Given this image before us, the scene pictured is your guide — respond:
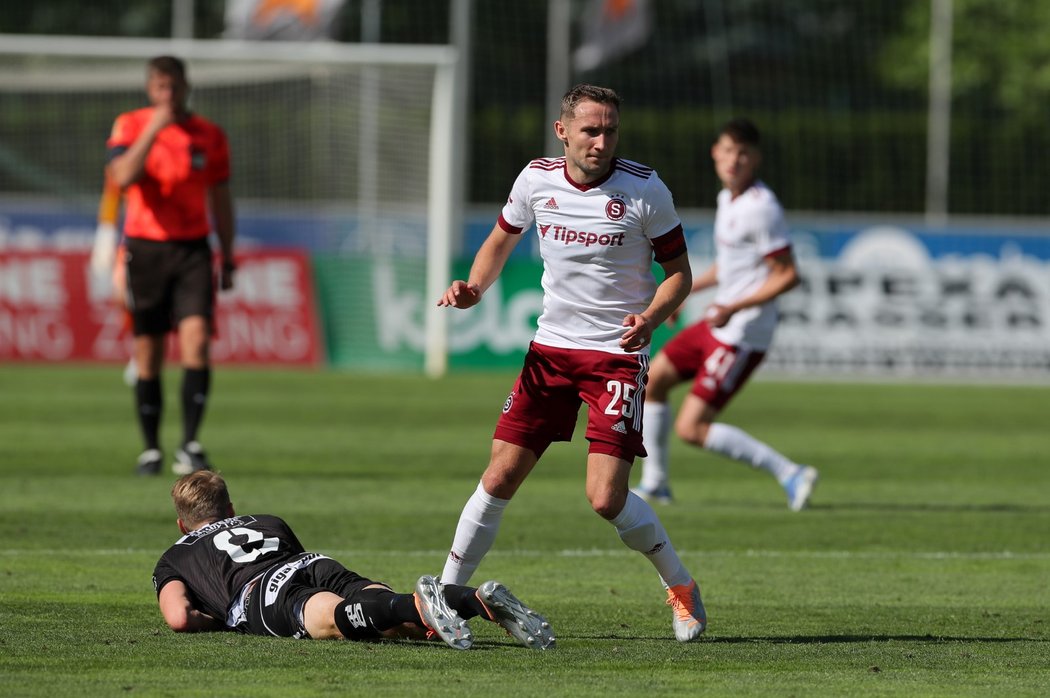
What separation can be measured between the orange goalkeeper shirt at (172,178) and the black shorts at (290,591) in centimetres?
536

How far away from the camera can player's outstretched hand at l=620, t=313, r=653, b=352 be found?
594 cm

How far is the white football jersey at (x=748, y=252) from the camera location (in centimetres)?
1009

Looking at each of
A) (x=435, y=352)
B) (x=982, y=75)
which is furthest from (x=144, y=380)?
(x=982, y=75)

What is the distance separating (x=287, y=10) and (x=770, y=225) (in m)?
18.6

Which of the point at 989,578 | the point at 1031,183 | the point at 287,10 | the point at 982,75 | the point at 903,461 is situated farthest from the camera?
the point at 982,75

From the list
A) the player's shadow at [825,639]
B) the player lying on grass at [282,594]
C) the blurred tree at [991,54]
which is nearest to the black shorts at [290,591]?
the player lying on grass at [282,594]

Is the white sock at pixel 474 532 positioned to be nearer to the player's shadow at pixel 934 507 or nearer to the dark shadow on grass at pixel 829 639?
the dark shadow on grass at pixel 829 639

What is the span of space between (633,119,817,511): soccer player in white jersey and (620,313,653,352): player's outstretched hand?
159 inches

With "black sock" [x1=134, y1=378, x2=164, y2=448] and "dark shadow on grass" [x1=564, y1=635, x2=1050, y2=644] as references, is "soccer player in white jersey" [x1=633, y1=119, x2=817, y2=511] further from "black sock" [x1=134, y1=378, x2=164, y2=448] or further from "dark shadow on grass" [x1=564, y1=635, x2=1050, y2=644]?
"dark shadow on grass" [x1=564, y1=635, x2=1050, y2=644]

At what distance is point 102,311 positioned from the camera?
67.4ft

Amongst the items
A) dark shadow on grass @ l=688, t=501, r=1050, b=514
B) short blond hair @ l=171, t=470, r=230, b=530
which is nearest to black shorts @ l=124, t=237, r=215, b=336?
dark shadow on grass @ l=688, t=501, r=1050, b=514

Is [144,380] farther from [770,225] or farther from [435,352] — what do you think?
[435,352]

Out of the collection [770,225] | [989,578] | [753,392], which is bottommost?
[753,392]

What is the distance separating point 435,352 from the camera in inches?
810
